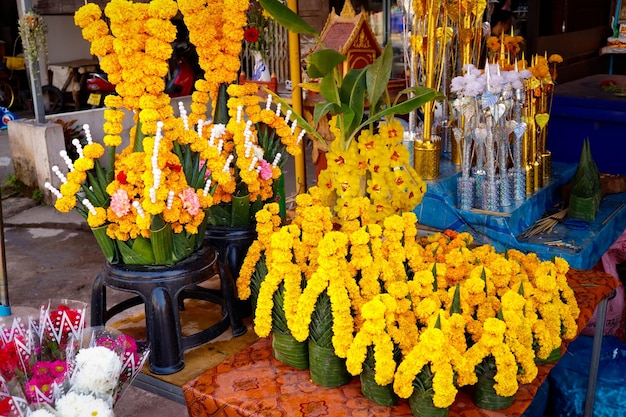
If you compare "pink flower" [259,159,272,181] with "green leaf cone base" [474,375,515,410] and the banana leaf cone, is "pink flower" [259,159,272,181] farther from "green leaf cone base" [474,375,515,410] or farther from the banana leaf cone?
the banana leaf cone

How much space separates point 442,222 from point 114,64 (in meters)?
1.69

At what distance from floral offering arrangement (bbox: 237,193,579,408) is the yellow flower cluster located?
36cm

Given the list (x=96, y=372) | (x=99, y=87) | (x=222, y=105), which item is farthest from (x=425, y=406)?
(x=99, y=87)

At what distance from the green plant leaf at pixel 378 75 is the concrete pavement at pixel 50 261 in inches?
64.0

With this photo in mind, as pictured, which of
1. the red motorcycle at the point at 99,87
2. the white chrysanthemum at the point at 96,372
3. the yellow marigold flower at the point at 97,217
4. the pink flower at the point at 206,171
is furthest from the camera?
the red motorcycle at the point at 99,87

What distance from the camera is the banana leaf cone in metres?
2.86

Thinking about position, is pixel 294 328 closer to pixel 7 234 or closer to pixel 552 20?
pixel 7 234

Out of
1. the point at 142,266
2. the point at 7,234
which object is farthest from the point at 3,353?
the point at 7,234

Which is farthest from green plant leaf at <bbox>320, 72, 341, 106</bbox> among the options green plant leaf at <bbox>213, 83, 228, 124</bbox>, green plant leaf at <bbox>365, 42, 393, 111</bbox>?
green plant leaf at <bbox>213, 83, 228, 124</bbox>

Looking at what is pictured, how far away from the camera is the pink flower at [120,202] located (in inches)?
62.2

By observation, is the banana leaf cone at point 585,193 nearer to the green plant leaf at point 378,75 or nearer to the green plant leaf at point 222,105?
the green plant leaf at point 378,75

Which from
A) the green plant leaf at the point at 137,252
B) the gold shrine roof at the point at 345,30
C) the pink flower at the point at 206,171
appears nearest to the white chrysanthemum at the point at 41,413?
the green plant leaf at the point at 137,252

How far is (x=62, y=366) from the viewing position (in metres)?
1.39

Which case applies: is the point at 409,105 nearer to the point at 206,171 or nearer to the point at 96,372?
the point at 206,171
